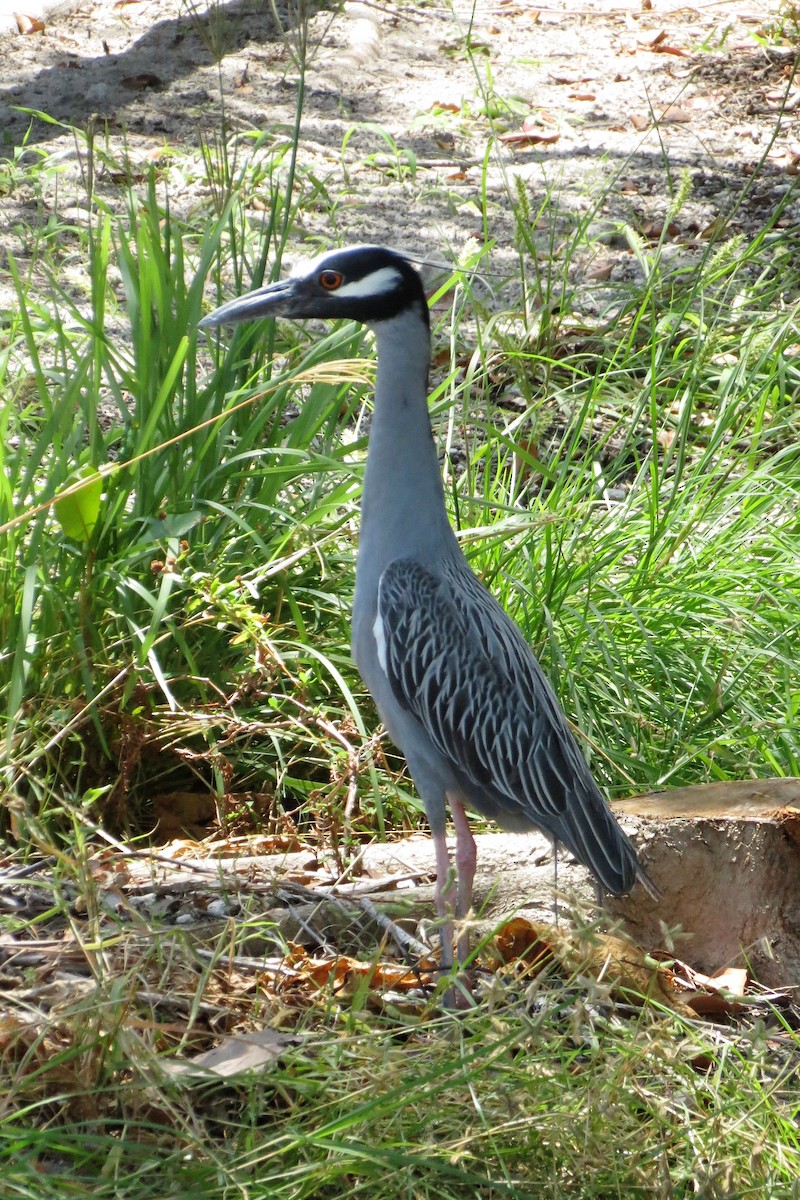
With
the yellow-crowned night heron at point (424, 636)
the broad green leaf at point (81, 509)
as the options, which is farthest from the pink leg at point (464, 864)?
the broad green leaf at point (81, 509)

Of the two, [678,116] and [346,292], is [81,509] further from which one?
[678,116]

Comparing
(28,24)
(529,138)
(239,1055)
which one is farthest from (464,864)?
(28,24)

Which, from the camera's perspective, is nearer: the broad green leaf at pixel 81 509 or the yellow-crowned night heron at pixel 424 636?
the yellow-crowned night heron at pixel 424 636

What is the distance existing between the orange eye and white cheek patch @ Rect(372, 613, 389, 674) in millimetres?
759

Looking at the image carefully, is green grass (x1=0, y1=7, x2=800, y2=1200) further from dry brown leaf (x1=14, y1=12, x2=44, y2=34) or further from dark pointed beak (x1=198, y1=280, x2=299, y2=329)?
dry brown leaf (x1=14, y1=12, x2=44, y2=34)

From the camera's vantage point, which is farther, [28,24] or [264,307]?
[28,24]

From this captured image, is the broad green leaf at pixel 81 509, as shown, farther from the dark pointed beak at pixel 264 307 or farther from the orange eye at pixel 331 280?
the orange eye at pixel 331 280

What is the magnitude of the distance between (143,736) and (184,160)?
420 cm

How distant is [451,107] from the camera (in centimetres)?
755

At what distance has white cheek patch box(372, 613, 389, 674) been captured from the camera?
2867 mm

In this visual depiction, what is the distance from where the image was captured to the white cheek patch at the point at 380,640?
9.41 ft

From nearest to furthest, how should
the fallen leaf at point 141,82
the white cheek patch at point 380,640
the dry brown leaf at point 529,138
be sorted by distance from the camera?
1. the white cheek patch at point 380,640
2. the dry brown leaf at point 529,138
3. the fallen leaf at point 141,82

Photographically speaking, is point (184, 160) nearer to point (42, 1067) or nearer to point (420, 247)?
point (420, 247)

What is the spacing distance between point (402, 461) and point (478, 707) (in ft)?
1.98
